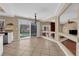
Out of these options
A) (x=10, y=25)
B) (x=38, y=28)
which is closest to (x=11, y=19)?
(x=10, y=25)

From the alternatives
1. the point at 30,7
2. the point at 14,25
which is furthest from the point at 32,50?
the point at 14,25

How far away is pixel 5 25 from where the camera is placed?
992cm

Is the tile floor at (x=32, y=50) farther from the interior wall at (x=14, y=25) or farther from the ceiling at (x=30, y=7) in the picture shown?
the interior wall at (x=14, y=25)

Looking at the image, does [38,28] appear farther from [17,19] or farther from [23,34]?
[17,19]

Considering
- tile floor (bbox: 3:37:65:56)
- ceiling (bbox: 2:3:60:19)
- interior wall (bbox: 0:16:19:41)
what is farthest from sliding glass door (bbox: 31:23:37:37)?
tile floor (bbox: 3:37:65:56)

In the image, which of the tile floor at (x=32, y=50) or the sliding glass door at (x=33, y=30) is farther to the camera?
the sliding glass door at (x=33, y=30)

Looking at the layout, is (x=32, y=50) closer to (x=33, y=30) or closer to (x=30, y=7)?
(x=30, y=7)

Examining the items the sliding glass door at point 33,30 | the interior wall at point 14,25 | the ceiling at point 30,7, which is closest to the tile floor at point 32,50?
the ceiling at point 30,7

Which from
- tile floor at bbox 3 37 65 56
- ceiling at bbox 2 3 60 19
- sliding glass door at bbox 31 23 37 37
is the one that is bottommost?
tile floor at bbox 3 37 65 56

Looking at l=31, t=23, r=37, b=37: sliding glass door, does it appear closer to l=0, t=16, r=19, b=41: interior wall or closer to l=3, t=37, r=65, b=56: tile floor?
l=0, t=16, r=19, b=41: interior wall

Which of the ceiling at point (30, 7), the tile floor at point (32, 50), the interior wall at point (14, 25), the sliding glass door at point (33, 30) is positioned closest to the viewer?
the tile floor at point (32, 50)

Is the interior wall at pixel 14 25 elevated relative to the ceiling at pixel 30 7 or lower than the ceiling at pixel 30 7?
lower

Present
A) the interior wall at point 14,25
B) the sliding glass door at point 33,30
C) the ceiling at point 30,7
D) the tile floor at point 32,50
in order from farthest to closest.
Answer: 1. the sliding glass door at point 33,30
2. the interior wall at point 14,25
3. the ceiling at point 30,7
4. the tile floor at point 32,50

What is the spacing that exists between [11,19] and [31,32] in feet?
11.4
